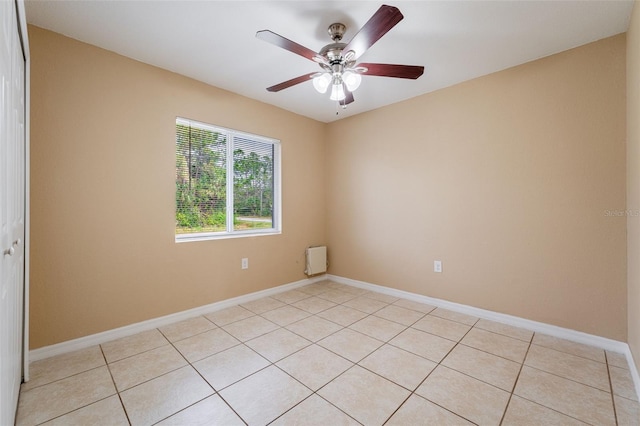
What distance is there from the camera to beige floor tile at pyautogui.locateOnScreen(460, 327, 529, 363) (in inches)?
83.2

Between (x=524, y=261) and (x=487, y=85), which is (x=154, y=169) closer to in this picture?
(x=487, y=85)

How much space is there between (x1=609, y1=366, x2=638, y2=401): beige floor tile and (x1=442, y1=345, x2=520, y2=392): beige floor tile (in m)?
0.51

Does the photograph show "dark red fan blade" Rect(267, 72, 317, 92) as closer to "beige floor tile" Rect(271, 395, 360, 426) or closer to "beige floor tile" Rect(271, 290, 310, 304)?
"beige floor tile" Rect(271, 395, 360, 426)

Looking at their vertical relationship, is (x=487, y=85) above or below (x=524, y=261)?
above

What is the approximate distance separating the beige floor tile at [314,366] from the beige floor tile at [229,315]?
93 cm

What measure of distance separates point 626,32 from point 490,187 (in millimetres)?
1426

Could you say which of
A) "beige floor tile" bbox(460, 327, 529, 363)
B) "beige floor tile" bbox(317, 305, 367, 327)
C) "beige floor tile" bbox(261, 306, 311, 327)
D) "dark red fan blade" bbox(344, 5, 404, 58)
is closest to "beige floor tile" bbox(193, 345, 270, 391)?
"beige floor tile" bbox(261, 306, 311, 327)

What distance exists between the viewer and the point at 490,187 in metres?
2.74

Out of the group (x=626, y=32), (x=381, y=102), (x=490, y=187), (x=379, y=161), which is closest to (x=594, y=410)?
(x=490, y=187)

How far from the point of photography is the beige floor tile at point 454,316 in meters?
2.72

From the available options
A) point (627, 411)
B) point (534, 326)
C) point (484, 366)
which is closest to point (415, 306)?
point (534, 326)

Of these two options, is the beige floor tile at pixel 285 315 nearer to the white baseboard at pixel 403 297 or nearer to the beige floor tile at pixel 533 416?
the white baseboard at pixel 403 297

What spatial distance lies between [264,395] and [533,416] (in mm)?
1502

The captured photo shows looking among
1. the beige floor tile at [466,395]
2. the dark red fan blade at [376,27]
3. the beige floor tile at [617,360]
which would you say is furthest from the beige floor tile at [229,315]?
the beige floor tile at [617,360]
